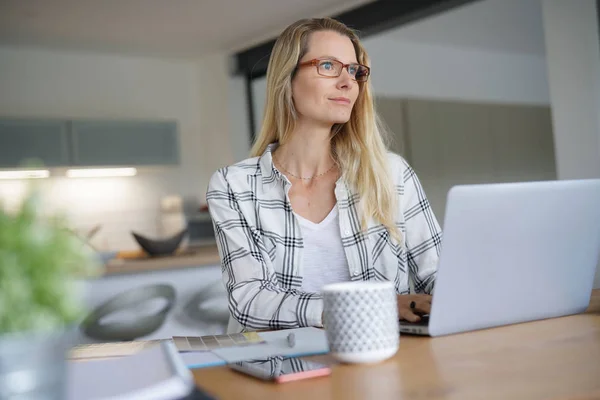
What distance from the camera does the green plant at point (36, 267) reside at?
56 centimetres

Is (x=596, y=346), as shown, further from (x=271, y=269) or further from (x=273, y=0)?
(x=273, y=0)

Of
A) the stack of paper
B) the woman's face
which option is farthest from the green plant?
the woman's face

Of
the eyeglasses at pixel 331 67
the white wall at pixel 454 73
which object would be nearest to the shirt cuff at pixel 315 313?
the eyeglasses at pixel 331 67

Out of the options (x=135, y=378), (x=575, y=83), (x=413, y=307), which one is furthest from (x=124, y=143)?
(x=135, y=378)

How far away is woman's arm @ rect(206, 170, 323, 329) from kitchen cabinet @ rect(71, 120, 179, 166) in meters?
4.40

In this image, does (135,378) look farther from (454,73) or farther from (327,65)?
(454,73)

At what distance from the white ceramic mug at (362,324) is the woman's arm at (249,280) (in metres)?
0.41

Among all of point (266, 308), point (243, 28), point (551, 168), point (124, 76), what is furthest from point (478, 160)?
point (266, 308)

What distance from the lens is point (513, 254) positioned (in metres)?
1.14

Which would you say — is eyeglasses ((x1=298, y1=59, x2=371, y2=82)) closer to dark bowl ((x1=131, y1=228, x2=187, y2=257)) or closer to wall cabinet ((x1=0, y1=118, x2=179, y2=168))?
dark bowl ((x1=131, y1=228, x2=187, y2=257))

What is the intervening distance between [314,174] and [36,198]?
1.45m

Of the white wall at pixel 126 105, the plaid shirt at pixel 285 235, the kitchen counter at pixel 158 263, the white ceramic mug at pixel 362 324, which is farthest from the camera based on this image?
the white wall at pixel 126 105

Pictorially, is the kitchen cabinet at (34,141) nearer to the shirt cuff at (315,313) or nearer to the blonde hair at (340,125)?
the blonde hair at (340,125)

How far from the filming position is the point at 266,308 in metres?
1.52
